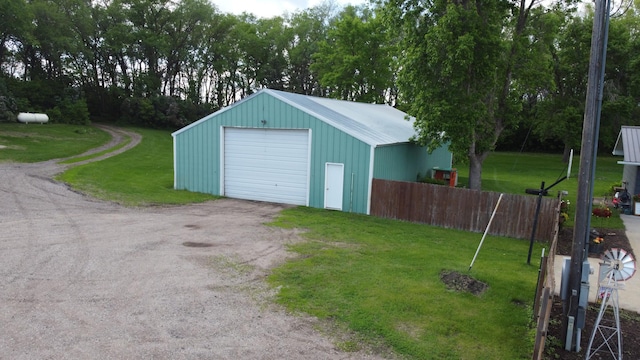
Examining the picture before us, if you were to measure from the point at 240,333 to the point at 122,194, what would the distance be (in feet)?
41.7

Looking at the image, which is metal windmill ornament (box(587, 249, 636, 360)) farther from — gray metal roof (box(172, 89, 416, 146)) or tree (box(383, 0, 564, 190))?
tree (box(383, 0, 564, 190))

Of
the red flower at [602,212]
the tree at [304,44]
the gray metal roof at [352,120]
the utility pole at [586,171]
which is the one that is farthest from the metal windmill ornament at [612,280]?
the tree at [304,44]

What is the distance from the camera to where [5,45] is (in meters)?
42.7

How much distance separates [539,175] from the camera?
104ft

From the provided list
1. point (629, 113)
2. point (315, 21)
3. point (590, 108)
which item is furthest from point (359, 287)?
point (315, 21)

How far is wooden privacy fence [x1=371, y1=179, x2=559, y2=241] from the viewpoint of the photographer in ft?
45.4

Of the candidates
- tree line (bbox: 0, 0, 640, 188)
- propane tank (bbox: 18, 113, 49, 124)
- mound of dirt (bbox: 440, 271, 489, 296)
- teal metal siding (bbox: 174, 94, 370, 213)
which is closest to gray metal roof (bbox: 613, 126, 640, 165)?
tree line (bbox: 0, 0, 640, 188)

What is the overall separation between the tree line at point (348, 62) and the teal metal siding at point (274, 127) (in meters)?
4.14

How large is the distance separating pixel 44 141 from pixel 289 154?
20.9m

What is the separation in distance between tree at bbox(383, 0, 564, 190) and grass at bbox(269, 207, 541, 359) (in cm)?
619

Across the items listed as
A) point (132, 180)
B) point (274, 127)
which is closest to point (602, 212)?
point (274, 127)

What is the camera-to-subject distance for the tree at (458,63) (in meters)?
17.4

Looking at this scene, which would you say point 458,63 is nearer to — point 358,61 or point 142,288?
point 142,288

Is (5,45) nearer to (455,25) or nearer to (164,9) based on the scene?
(164,9)
